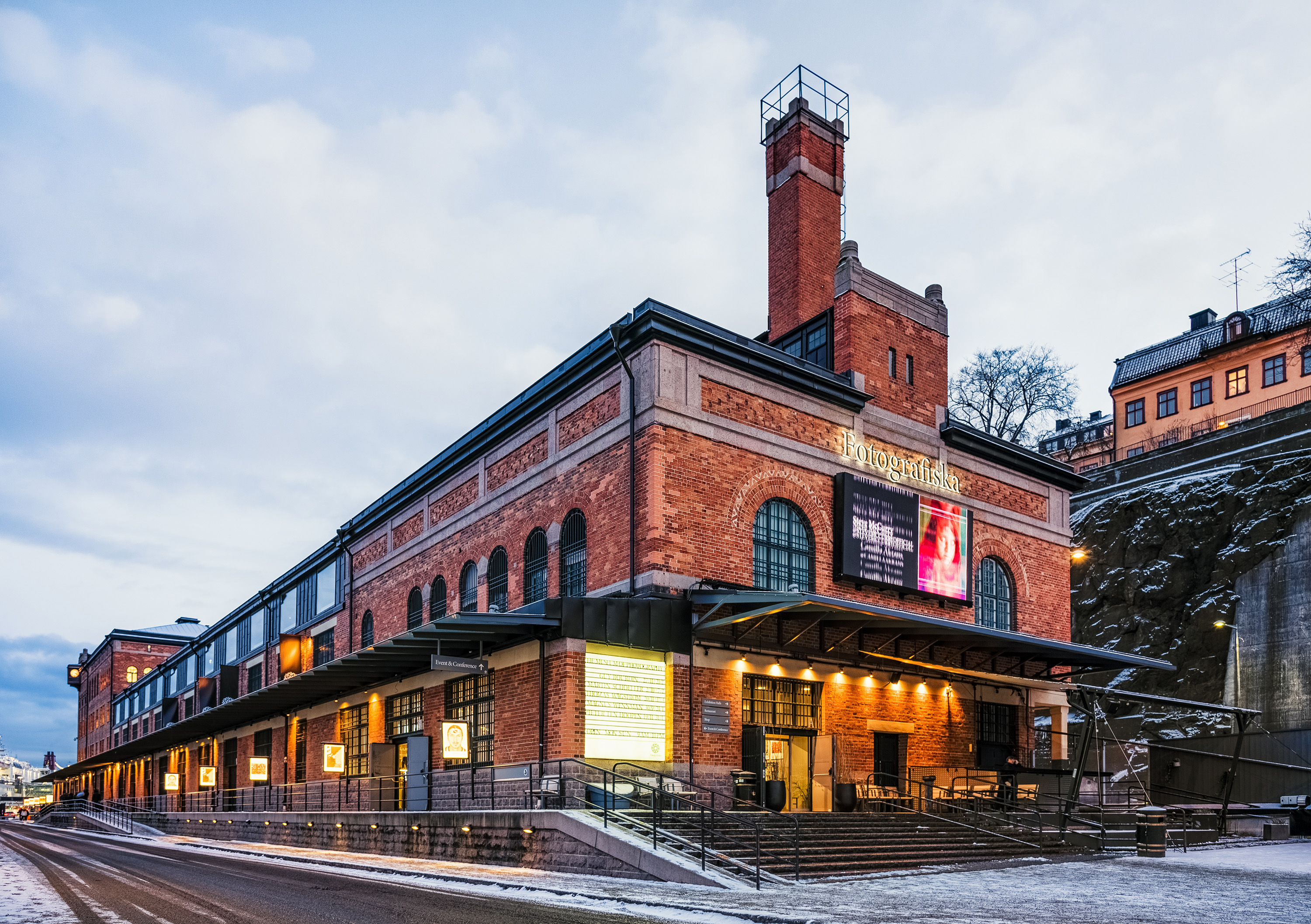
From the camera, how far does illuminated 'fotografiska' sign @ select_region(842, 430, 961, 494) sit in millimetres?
26594

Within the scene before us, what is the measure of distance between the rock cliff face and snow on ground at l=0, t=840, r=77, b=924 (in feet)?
130

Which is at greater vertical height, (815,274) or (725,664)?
(815,274)

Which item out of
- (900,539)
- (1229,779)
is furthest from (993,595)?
(1229,779)

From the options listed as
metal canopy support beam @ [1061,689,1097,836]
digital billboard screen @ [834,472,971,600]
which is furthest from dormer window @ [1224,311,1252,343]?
metal canopy support beam @ [1061,689,1097,836]

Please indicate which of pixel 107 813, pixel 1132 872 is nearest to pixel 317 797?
pixel 1132 872

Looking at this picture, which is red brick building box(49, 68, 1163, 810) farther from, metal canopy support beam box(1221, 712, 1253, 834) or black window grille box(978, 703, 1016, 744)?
metal canopy support beam box(1221, 712, 1253, 834)

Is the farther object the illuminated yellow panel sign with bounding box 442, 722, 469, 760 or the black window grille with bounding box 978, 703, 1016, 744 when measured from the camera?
the black window grille with bounding box 978, 703, 1016, 744

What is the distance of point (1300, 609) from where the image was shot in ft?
134

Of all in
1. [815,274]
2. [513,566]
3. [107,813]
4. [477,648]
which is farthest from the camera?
[107,813]

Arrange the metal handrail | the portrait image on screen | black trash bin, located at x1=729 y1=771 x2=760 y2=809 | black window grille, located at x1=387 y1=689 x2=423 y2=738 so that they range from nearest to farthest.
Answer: the metal handrail < black trash bin, located at x1=729 y1=771 x2=760 y2=809 < the portrait image on screen < black window grille, located at x1=387 y1=689 x2=423 y2=738

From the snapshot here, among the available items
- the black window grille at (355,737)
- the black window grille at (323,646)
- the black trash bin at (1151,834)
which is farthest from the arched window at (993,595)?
the black window grille at (323,646)

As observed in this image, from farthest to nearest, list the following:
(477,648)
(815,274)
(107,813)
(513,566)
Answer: (107,813) → (815,274) → (513,566) → (477,648)

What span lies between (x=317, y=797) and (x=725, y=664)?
16.6 metres

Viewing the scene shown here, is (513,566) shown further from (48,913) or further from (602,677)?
(48,913)
